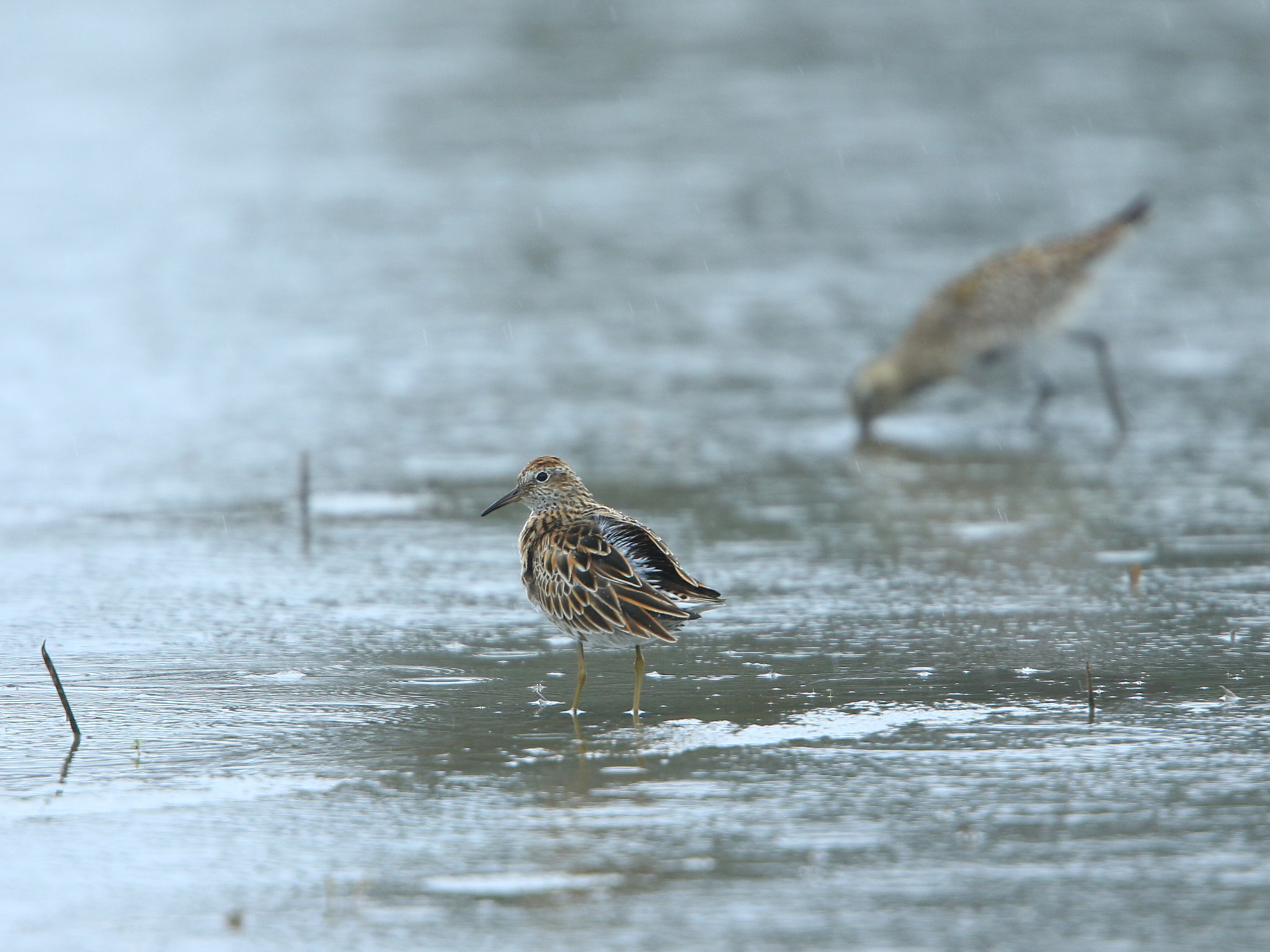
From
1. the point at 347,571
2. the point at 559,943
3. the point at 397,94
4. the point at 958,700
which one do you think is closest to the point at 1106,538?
the point at 958,700

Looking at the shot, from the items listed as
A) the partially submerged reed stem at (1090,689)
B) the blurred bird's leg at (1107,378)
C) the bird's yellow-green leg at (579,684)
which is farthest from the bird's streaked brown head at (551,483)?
the blurred bird's leg at (1107,378)

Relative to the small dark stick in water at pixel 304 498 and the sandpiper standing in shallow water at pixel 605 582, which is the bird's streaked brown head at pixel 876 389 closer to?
the small dark stick in water at pixel 304 498

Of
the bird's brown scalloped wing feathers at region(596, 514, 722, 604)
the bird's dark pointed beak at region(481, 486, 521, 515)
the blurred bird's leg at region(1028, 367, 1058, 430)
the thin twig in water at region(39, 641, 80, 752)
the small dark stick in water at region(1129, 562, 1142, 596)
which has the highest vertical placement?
the blurred bird's leg at region(1028, 367, 1058, 430)

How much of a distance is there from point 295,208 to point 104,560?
33.0ft

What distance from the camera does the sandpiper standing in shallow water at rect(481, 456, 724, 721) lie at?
17.3ft

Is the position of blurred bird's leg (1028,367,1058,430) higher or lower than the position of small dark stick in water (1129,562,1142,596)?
higher

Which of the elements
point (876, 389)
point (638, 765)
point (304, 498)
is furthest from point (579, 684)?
point (876, 389)

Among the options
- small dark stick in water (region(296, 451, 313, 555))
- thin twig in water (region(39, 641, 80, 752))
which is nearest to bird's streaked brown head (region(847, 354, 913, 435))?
small dark stick in water (region(296, 451, 313, 555))

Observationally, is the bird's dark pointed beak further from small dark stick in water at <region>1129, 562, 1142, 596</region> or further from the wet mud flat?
small dark stick in water at <region>1129, 562, 1142, 596</region>

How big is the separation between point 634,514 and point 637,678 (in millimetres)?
2854

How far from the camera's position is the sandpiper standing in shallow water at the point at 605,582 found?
528cm

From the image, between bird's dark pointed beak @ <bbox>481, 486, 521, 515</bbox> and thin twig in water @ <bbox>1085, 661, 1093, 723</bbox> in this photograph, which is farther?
bird's dark pointed beak @ <bbox>481, 486, 521, 515</bbox>

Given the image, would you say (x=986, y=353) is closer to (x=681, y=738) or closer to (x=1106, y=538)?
(x=1106, y=538)

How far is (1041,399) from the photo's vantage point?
10.7 meters
